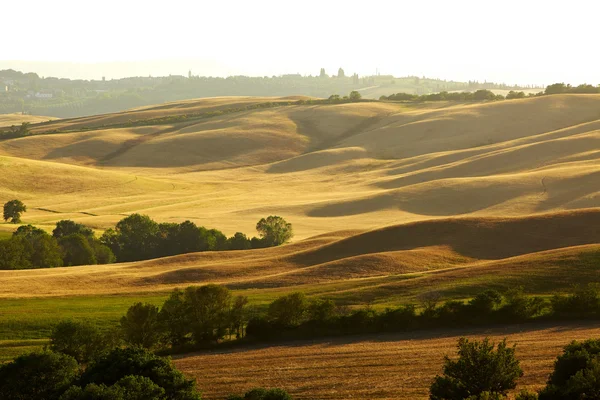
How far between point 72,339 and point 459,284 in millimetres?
22262

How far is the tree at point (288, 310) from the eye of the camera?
137 feet

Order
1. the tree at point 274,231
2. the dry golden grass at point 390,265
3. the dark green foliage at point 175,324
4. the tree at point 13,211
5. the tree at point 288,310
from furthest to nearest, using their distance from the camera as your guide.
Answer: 1. the tree at point 13,211
2. the tree at point 274,231
3. the dry golden grass at point 390,265
4. the tree at point 288,310
5. the dark green foliage at point 175,324

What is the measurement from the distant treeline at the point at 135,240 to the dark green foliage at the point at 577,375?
53.9 m

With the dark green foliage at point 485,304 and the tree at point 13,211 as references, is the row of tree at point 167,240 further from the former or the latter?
the dark green foliage at point 485,304

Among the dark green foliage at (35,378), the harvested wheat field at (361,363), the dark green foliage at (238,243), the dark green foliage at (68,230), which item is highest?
the dark green foliage at (35,378)

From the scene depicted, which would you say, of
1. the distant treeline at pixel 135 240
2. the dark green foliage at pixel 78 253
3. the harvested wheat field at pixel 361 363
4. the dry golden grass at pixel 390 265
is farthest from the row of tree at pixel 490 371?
the dark green foliage at pixel 78 253

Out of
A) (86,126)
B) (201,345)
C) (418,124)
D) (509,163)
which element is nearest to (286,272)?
(201,345)

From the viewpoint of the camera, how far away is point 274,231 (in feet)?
276

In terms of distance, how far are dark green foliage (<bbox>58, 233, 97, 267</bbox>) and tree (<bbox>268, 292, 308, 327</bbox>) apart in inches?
1444

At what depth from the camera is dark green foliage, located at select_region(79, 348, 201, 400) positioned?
93.0ft

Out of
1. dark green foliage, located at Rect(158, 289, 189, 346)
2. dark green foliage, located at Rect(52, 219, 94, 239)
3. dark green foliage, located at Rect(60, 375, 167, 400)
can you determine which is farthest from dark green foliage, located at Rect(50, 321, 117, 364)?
dark green foliage, located at Rect(52, 219, 94, 239)

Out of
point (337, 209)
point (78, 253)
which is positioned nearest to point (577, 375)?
point (78, 253)

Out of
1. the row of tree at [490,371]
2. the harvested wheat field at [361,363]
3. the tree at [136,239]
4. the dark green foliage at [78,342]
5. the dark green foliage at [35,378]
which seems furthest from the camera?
the tree at [136,239]

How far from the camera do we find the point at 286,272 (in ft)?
198
